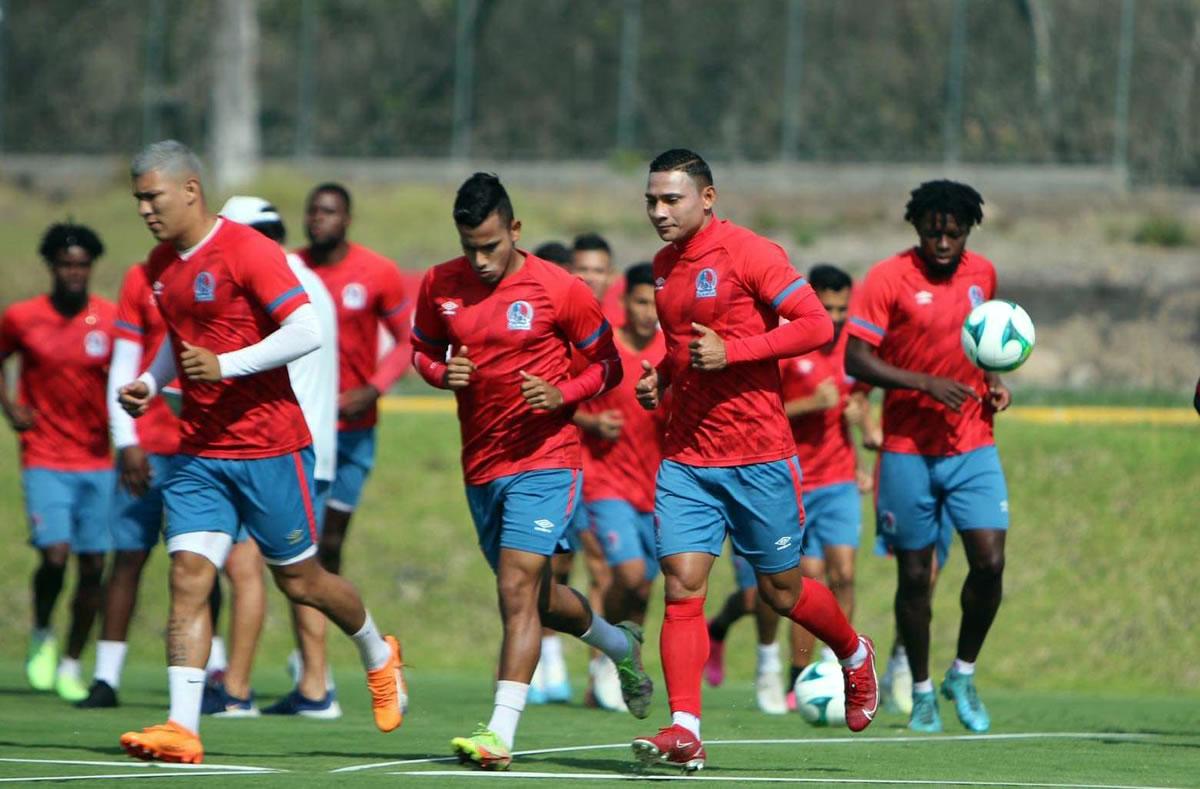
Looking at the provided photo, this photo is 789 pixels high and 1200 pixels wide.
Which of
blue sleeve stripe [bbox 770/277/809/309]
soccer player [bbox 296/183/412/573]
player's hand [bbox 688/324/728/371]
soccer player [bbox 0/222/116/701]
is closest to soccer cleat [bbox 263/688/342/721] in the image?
soccer player [bbox 296/183/412/573]

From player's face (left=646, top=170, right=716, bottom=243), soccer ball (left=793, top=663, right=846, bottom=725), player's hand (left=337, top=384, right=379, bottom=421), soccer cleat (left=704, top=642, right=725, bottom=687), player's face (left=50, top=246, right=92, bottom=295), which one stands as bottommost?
soccer cleat (left=704, top=642, right=725, bottom=687)

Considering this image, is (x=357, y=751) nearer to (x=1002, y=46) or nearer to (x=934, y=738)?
(x=934, y=738)

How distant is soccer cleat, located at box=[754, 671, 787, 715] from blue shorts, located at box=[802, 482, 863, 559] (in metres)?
0.80

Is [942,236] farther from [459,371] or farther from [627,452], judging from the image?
[459,371]

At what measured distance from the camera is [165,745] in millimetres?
8016

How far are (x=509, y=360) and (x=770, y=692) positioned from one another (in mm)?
4026

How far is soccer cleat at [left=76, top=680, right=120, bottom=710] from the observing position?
11.3 metres

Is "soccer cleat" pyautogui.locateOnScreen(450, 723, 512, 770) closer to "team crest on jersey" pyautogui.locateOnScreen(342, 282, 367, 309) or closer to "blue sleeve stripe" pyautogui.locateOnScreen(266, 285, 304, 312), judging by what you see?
"blue sleeve stripe" pyautogui.locateOnScreen(266, 285, 304, 312)

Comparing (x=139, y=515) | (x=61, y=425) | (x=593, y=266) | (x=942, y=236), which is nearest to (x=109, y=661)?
(x=139, y=515)

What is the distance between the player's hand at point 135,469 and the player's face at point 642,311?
3180mm

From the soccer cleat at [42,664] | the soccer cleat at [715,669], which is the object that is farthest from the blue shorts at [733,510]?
the soccer cleat at [42,664]

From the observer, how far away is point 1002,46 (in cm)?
2591

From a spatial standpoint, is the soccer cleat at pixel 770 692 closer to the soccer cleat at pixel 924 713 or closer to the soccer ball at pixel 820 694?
the soccer cleat at pixel 924 713

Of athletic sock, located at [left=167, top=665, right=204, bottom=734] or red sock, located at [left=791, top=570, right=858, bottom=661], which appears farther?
red sock, located at [left=791, top=570, right=858, bottom=661]
